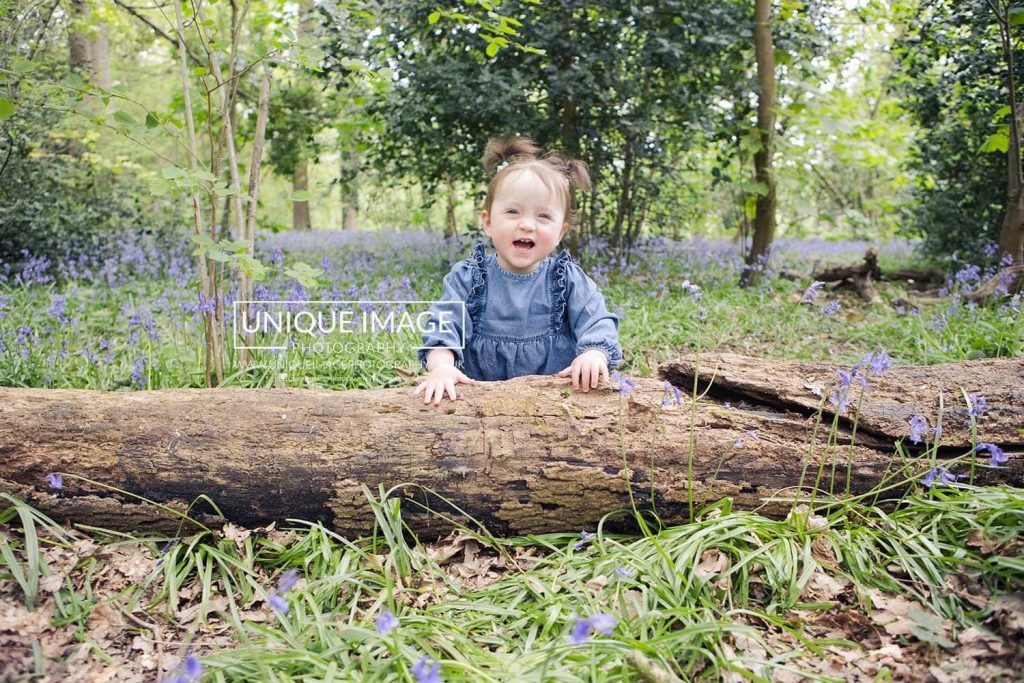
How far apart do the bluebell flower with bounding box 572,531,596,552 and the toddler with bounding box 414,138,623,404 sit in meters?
0.71

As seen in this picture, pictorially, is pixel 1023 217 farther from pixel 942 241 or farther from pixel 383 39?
pixel 383 39

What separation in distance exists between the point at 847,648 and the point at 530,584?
869mm

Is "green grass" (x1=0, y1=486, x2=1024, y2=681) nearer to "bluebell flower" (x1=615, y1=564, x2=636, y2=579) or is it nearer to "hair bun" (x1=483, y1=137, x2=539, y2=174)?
"bluebell flower" (x1=615, y1=564, x2=636, y2=579)

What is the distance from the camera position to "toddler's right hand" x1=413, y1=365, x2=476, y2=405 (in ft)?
8.25

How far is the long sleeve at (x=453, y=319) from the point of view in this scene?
2.79 metres

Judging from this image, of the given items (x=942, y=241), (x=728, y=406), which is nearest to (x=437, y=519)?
(x=728, y=406)

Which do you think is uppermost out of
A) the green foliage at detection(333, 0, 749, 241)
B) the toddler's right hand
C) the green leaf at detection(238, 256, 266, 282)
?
the green foliage at detection(333, 0, 749, 241)

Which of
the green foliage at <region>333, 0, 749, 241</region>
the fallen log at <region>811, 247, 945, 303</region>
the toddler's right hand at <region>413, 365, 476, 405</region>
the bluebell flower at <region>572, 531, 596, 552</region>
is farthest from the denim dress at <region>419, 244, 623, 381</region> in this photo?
the fallen log at <region>811, 247, 945, 303</region>

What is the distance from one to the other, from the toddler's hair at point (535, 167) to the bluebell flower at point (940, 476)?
1606 mm

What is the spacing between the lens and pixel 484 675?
1.60 m

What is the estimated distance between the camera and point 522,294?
2967 mm

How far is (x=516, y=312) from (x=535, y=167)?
0.61 meters

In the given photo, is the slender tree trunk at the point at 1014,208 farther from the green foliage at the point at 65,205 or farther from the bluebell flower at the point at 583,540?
the green foliage at the point at 65,205

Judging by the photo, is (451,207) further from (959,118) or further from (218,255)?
(218,255)
